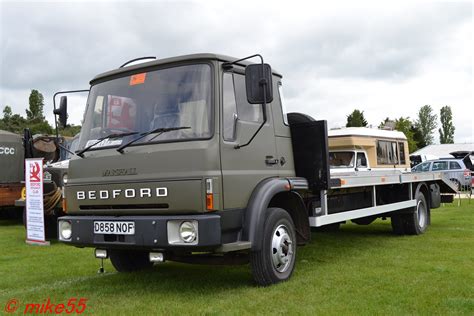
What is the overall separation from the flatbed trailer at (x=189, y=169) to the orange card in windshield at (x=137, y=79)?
0.5 inches

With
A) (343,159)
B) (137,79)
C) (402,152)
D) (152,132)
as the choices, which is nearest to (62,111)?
(137,79)

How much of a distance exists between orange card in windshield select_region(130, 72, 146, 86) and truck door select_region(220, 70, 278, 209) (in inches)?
34.5

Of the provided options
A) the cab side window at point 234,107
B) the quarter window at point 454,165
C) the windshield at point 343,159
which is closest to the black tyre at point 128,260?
the cab side window at point 234,107

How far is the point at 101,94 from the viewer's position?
5.61 metres

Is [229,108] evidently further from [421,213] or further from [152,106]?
[421,213]

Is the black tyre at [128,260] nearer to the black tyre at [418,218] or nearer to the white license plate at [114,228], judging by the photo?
the white license plate at [114,228]

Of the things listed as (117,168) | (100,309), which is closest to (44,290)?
(100,309)

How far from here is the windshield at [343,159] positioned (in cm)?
955

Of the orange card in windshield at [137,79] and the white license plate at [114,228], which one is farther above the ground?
the orange card in windshield at [137,79]

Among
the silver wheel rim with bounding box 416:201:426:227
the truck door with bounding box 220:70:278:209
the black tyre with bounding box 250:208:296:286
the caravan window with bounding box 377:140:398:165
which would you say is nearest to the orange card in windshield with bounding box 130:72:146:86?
the truck door with bounding box 220:70:278:209

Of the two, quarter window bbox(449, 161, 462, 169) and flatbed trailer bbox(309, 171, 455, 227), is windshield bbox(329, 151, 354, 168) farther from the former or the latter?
quarter window bbox(449, 161, 462, 169)

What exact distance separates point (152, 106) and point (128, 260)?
→ 2358mm

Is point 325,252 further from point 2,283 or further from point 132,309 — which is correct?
point 2,283

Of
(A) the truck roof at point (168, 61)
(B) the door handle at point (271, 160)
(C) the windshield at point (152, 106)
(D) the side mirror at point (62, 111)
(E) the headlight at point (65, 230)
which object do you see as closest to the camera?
(C) the windshield at point (152, 106)
